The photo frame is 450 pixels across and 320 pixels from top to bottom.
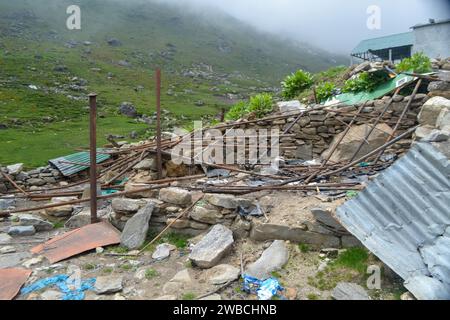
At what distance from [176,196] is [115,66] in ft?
223

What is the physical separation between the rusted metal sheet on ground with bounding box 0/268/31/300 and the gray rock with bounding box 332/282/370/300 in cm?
396

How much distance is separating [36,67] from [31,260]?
56.6 meters

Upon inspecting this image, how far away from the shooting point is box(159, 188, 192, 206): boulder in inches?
220

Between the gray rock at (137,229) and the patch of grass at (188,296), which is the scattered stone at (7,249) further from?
the patch of grass at (188,296)

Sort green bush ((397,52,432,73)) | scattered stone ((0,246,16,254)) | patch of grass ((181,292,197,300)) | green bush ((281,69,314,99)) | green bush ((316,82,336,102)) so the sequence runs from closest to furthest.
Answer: patch of grass ((181,292,197,300)), scattered stone ((0,246,16,254)), green bush ((397,52,432,73)), green bush ((316,82,336,102)), green bush ((281,69,314,99))

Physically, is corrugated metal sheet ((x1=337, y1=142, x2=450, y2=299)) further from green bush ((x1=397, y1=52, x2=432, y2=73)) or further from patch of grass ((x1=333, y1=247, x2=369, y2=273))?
green bush ((x1=397, y1=52, x2=432, y2=73))

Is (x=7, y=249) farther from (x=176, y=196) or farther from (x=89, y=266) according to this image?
(x=176, y=196)

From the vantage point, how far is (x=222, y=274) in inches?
167

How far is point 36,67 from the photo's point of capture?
51875 millimetres

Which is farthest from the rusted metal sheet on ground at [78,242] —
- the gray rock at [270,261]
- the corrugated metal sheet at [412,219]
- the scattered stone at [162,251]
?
the corrugated metal sheet at [412,219]

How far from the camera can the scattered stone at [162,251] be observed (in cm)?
499

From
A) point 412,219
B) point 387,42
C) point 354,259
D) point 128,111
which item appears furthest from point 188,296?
point 128,111

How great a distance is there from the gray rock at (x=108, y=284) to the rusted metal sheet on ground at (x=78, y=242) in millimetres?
1033

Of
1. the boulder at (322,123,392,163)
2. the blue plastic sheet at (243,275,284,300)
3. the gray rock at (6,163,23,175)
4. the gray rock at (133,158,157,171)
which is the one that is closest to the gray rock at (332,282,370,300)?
the blue plastic sheet at (243,275,284,300)
